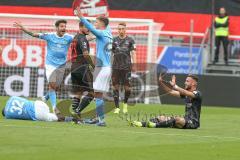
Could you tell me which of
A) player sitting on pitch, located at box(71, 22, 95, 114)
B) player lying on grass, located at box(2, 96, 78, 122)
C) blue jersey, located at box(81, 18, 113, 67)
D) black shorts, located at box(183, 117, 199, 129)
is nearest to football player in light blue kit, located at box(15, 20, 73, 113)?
player sitting on pitch, located at box(71, 22, 95, 114)

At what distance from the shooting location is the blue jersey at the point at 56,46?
66.6 feet

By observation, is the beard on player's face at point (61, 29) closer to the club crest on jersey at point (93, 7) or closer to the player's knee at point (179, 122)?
the player's knee at point (179, 122)

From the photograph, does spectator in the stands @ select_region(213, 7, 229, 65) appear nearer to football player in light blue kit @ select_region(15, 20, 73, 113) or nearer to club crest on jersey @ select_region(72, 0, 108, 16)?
club crest on jersey @ select_region(72, 0, 108, 16)

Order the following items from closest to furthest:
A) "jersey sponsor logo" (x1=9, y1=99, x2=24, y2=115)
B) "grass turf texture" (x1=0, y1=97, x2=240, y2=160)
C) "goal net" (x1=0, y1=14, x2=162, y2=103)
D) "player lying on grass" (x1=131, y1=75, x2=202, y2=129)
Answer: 1. "grass turf texture" (x1=0, y1=97, x2=240, y2=160)
2. "player lying on grass" (x1=131, y1=75, x2=202, y2=129)
3. "jersey sponsor logo" (x1=9, y1=99, x2=24, y2=115)
4. "goal net" (x1=0, y1=14, x2=162, y2=103)

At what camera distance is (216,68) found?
30469 millimetres

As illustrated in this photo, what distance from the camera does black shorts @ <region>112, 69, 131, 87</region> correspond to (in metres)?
22.6

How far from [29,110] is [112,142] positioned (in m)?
5.00

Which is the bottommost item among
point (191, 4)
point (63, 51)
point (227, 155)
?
point (227, 155)

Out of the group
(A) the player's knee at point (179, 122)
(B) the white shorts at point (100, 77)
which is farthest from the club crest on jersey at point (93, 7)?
(A) the player's knee at point (179, 122)

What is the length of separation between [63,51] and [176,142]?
6.79m

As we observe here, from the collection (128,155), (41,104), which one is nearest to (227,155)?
(128,155)

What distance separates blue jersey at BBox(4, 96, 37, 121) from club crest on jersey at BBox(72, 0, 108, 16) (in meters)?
10.5

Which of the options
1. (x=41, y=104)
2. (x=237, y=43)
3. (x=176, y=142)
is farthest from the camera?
(x=237, y=43)

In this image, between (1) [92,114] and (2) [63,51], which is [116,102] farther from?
(2) [63,51]
